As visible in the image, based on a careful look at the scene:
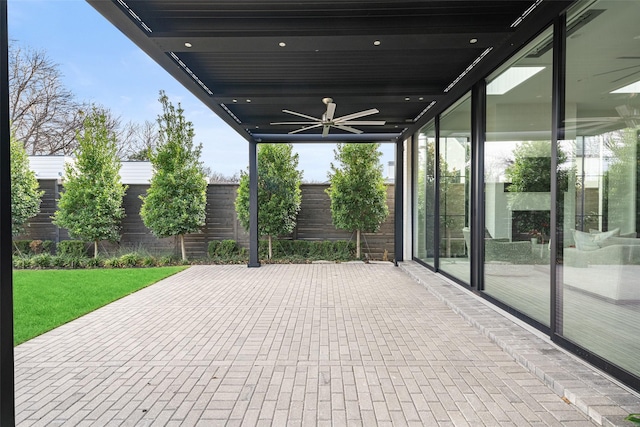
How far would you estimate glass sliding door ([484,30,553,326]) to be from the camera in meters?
3.68

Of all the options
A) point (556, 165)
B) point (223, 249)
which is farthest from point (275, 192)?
point (556, 165)

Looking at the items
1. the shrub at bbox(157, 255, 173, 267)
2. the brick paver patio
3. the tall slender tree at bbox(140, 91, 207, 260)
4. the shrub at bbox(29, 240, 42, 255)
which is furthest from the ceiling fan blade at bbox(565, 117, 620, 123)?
the shrub at bbox(29, 240, 42, 255)

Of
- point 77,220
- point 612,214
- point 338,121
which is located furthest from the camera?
point 77,220

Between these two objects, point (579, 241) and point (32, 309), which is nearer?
point (579, 241)

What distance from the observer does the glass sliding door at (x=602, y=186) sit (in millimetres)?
2672

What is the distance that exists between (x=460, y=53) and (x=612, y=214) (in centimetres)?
258

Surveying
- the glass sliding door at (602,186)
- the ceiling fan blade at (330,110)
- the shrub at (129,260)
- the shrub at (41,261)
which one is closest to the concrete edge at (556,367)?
the glass sliding door at (602,186)

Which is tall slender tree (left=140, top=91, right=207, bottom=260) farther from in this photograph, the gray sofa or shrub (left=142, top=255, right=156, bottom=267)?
the gray sofa

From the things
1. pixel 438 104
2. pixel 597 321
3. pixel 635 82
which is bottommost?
pixel 597 321

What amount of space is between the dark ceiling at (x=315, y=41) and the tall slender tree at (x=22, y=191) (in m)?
6.60

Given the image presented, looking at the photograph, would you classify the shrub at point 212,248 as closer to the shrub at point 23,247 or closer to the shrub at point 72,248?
the shrub at point 72,248

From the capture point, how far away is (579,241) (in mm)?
3160

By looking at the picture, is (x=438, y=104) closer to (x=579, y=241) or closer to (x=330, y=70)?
(x=330, y=70)

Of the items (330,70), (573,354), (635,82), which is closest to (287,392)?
(573,354)
